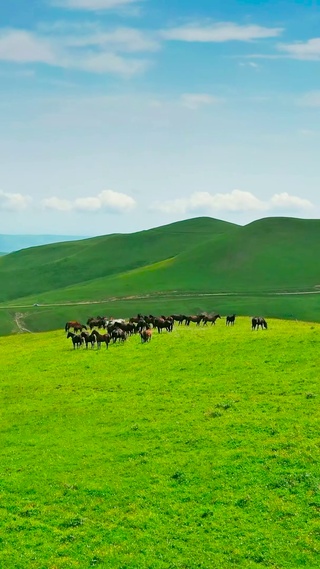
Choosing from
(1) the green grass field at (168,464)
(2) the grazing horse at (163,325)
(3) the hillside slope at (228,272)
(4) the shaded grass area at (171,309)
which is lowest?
(1) the green grass field at (168,464)

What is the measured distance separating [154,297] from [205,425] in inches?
4552

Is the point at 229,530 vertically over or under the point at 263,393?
under

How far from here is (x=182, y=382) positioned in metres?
34.6

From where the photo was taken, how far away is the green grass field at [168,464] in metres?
17.3

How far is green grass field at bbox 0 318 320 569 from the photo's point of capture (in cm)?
1730

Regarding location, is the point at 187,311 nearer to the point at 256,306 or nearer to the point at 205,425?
the point at 256,306

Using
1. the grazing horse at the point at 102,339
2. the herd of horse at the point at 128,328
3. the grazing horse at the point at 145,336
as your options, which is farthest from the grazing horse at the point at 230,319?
the grazing horse at the point at 102,339

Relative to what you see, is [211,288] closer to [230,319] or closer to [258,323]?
[230,319]

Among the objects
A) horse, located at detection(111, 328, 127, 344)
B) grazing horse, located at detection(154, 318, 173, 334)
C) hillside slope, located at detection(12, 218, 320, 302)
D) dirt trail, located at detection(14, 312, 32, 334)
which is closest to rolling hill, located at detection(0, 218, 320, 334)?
hillside slope, located at detection(12, 218, 320, 302)

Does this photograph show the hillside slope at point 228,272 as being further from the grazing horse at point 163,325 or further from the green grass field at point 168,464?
the green grass field at point 168,464

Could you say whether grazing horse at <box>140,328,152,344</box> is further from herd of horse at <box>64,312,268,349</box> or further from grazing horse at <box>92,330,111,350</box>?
grazing horse at <box>92,330,111,350</box>

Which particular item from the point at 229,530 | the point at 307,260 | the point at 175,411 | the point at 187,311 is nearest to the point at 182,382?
the point at 175,411

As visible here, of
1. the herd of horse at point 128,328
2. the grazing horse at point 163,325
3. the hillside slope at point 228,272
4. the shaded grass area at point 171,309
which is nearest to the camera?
the herd of horse at point 128,328

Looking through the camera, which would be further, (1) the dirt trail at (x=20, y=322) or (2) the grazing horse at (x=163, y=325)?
(1) the dirt trail at (x=20, y=322)
